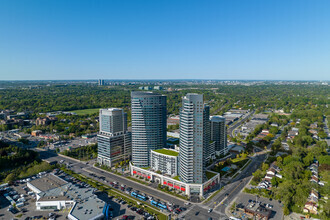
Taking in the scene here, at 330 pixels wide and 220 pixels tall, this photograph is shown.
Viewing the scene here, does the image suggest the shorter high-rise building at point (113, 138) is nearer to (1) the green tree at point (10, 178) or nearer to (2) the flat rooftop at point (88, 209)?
(1) the green tree at point (10, 178)

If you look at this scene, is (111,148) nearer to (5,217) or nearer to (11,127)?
(5,217)

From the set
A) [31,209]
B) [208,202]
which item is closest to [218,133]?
[208,202]

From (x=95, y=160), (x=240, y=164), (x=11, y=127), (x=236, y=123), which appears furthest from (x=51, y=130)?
(x=236, y=123)

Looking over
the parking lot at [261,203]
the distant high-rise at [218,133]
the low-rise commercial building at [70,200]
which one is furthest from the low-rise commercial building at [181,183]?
the distant high-rise at [218,133]

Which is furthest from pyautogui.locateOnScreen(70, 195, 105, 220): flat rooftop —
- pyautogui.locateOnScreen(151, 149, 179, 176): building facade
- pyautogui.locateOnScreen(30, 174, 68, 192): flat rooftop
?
pyautogui.locateOnScreen(151, 149, 179, 176): building facade

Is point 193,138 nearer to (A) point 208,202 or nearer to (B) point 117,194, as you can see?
(A) point 208,202
